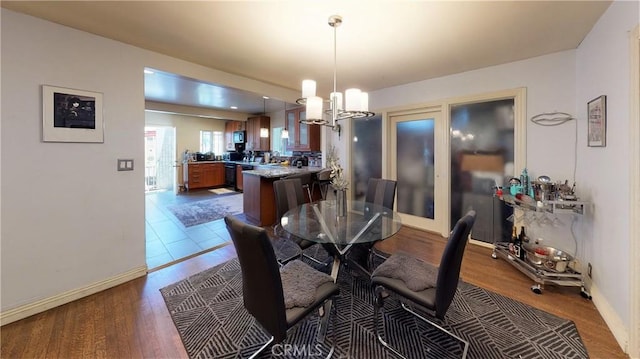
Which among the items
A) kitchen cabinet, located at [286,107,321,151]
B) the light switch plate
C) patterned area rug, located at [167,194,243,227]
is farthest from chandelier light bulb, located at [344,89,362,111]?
patterned area rug, located at [167,194,243,227]

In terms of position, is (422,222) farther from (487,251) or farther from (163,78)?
(163,78)

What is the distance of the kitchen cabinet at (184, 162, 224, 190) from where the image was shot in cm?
750

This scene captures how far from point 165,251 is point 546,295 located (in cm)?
412

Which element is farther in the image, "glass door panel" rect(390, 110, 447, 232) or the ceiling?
"glass door panel" rect(390, 110, 447, 232)

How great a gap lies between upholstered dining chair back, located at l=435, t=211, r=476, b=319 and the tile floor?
2848 mm

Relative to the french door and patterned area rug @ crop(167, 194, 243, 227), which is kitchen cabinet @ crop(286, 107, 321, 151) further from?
patterned area rug @ crop(167, 194, 243, 227)

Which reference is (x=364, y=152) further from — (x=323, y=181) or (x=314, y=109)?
(x=314, y=109)

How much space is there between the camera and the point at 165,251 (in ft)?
10.5

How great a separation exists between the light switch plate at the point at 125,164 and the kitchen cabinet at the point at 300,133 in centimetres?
346

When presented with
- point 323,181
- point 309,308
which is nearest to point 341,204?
point 309,308

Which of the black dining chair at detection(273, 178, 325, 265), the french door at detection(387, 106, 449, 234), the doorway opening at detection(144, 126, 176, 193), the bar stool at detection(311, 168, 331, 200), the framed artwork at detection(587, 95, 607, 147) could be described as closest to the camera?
the framed artwork at detection(587, 95, 607, 147)

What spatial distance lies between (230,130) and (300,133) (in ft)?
12.3

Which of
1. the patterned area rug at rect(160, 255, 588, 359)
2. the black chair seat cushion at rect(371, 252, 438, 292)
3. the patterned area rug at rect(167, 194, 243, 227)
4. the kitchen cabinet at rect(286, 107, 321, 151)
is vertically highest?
the kitchen cabinet at rect(286, 107, 321, 151)

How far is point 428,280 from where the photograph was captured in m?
1.67
